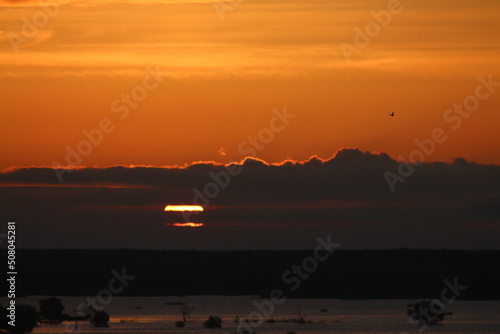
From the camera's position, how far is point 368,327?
274ft

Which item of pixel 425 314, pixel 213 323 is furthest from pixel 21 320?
pixel 425 314

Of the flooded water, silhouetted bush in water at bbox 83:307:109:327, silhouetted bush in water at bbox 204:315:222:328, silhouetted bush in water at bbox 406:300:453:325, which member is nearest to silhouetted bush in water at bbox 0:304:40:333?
the flooded water

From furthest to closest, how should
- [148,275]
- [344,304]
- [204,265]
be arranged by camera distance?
[204,265], [148,275], [344,304]

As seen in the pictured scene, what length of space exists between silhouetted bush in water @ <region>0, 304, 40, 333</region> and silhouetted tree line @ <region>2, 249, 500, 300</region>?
192ft

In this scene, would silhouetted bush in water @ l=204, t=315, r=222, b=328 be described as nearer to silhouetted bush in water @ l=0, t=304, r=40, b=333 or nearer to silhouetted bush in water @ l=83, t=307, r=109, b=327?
silhouetted bush in water @ l=83, t=307, r=109, b=327

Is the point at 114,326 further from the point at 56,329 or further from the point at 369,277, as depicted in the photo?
the point at 369,277

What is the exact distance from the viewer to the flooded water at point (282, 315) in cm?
8088

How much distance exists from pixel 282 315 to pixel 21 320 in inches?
1084

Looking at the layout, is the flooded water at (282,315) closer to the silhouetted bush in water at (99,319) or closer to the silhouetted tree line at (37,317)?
the silhouetted bush in water at (99,319)

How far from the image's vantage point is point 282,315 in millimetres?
96750

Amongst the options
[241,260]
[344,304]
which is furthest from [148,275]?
[344,304]

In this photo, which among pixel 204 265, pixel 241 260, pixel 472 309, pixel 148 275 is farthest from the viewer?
pixel 241 260

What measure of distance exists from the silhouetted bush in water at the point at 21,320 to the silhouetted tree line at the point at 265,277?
2304 inches

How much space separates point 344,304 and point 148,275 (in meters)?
47.2
